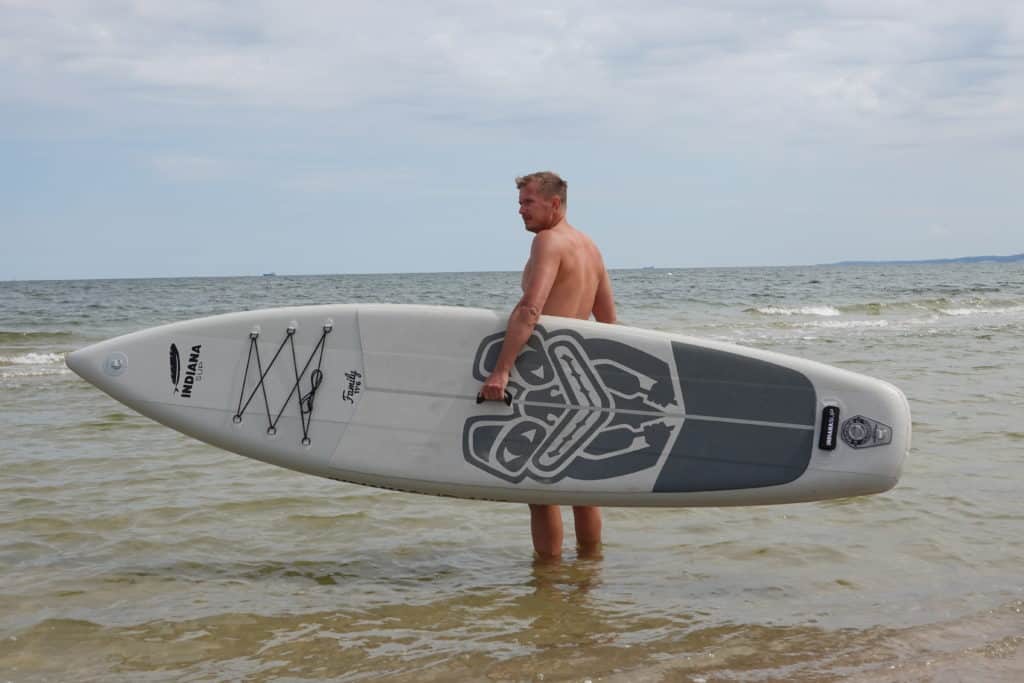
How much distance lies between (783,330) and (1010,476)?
12.3 metres

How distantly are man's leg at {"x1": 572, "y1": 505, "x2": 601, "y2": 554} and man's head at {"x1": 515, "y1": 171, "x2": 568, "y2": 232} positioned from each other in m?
1.19

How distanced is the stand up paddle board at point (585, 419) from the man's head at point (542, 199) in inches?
15.9

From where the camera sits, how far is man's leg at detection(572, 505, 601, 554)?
426 centimetres

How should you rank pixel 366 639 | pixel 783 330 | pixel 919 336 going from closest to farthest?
pixel 366 639 → pixel 919 336 → pixel 783 330

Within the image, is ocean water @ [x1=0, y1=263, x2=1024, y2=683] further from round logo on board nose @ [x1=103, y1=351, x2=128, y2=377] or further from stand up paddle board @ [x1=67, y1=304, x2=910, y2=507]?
round logo on board nose @ [x1=103, y1=351, x2=128, y2=377]

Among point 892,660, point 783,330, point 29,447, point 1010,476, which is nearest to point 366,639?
point 892,660

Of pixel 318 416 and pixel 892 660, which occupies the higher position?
pixel 318 416

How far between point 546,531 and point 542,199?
1.31 metres

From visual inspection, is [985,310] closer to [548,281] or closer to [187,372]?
[548,281]

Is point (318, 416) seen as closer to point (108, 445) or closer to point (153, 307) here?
point (108, 445)

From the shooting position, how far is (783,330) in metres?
17.4

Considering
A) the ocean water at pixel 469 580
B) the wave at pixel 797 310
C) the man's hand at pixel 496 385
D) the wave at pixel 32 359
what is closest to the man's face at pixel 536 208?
the man's hand at pixel 496 385

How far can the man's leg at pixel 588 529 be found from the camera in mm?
4264

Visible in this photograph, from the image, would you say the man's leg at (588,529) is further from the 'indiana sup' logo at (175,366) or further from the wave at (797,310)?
the wave at (797,310)
